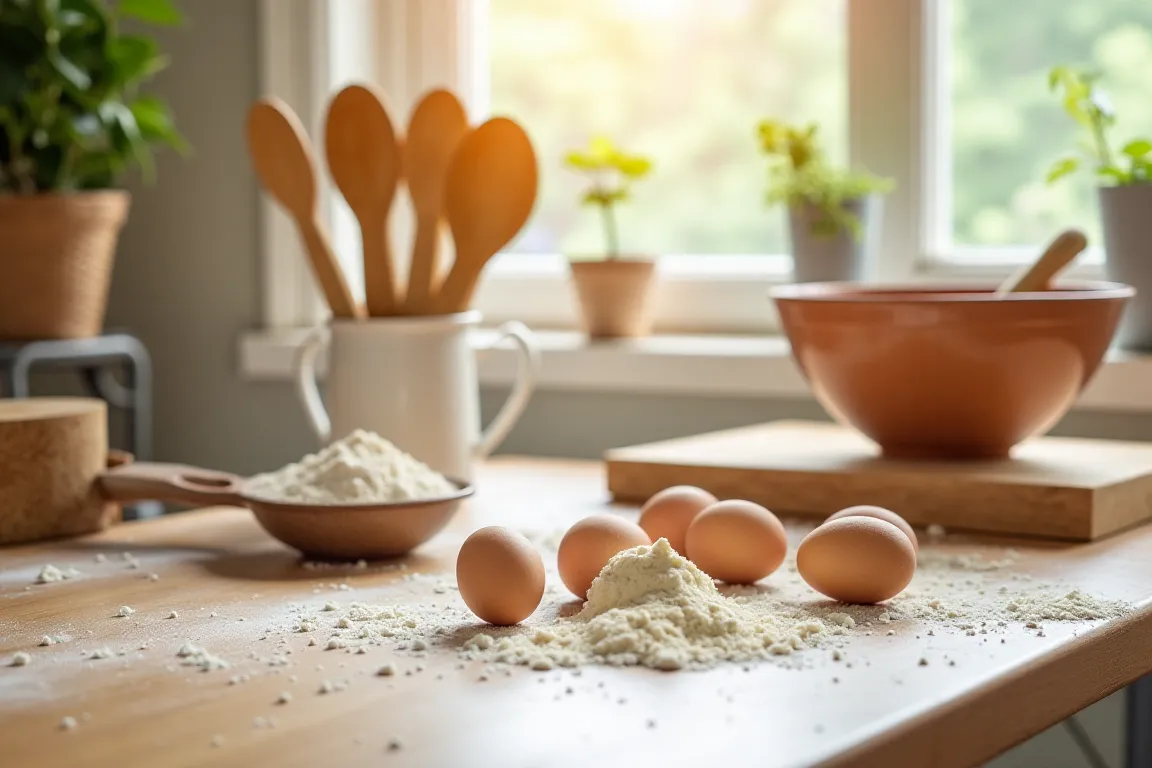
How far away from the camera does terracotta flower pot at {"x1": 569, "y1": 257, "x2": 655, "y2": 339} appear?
5.62 feet

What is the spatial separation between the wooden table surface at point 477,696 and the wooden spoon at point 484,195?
1.35ft

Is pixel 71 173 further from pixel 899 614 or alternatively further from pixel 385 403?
pixel 899 614

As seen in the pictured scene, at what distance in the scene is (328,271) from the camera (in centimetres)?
125

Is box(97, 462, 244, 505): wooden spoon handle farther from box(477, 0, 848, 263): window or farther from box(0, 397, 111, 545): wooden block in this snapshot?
box(477, 0, 848, 263): window

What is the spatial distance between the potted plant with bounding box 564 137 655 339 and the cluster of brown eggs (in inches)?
32.0

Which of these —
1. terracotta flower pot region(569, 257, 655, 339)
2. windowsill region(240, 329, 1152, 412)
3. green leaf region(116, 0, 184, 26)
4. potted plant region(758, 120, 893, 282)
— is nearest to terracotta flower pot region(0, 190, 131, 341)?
green leaf region(116, 0, 184, 26)

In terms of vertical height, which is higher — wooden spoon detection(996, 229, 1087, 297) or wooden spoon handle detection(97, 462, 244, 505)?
wooden spoon detection(996, 229, 1087, 297)

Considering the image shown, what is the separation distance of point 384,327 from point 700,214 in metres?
0.77

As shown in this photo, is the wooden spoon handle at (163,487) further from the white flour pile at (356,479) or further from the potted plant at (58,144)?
the potted plant at (58,144)

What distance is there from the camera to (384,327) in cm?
121

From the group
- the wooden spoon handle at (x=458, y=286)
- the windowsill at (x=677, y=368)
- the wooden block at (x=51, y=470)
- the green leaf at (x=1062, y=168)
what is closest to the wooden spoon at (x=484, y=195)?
the wooden spoon handle at (x=458, y=286)

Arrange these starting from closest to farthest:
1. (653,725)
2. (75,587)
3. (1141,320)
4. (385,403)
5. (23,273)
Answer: (653,725)
(75,587)
(385,403)
(1141,320)
(23,273)

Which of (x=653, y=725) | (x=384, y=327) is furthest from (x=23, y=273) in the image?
(x=653, y=725)

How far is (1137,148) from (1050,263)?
0.29m
